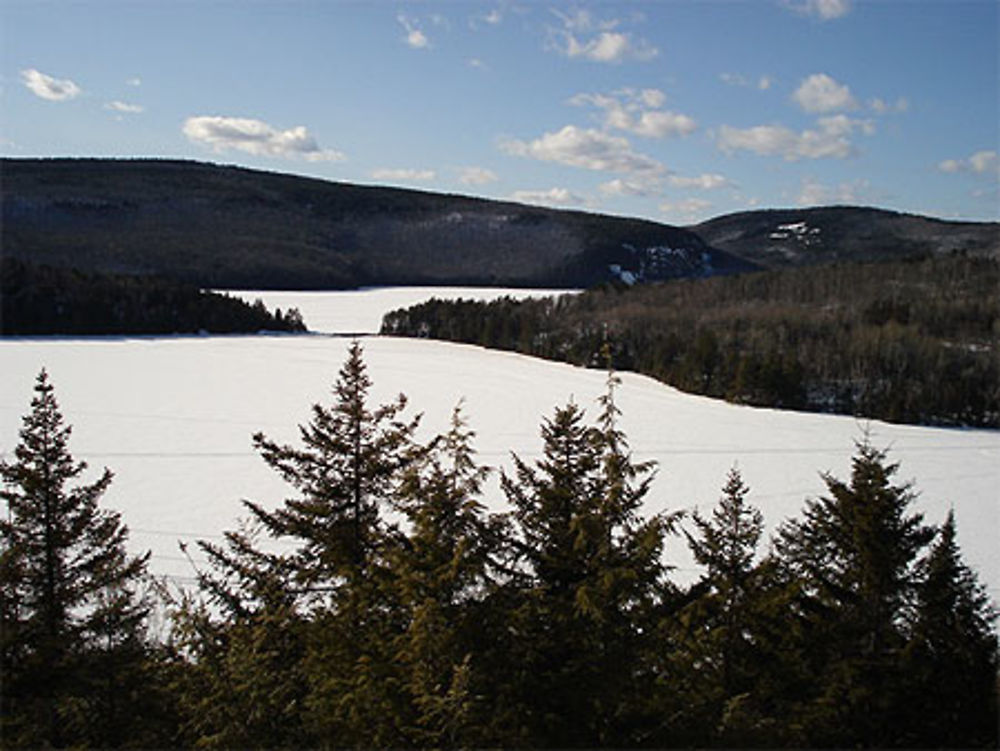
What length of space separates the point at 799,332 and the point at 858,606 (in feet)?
220

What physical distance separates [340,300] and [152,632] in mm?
124370

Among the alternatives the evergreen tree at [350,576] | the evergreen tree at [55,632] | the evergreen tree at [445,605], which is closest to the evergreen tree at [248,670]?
the evergreen tree at [350,576]

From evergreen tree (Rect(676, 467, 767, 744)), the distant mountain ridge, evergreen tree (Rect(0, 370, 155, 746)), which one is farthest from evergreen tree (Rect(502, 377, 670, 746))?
the distant mountain ridge

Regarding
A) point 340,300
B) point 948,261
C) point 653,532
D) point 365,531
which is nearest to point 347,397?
point 365,531

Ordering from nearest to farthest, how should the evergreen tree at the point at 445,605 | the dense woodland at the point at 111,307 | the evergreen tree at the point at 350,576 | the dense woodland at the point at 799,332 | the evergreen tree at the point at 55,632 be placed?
1. the evergreen tree at the point at 445,605
2. the evergreen tree at the point at 350,576
3. the evergreen tree at the point at 55,632
4. the dense woodland at the point at 799,332
5. the dense woodland at the point at 111,307

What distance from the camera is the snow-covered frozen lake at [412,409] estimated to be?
85.7ft

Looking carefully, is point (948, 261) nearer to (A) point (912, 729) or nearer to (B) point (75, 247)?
(A) point (912, 729)

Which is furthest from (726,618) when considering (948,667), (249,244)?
(249,244)

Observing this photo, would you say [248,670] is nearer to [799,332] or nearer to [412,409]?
[412,409]

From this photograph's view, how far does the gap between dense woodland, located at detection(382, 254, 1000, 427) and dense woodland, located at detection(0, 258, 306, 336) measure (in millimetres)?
20530

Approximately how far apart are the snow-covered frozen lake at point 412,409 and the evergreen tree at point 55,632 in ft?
35.5

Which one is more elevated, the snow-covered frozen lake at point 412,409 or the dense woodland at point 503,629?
the dense woodland at point 503,629

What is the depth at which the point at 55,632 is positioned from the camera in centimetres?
820

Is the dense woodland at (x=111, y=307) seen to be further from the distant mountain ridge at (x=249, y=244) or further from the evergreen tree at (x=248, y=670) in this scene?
the evergreen tree at (x=248, y=670)
